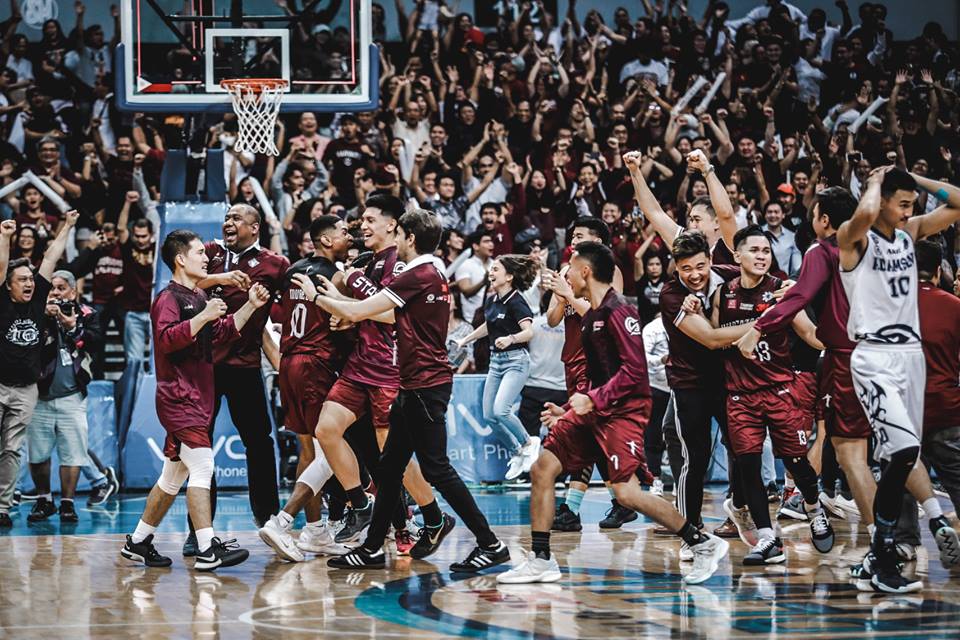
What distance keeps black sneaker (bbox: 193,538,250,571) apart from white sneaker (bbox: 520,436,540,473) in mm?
5295

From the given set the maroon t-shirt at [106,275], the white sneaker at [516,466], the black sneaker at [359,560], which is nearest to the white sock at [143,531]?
the black sneaker at [359,560]

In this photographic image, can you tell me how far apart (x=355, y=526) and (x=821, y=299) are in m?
3.84

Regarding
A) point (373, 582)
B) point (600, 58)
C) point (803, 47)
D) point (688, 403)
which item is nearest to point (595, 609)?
point (373, 582)

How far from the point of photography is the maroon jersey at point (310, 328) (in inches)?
354

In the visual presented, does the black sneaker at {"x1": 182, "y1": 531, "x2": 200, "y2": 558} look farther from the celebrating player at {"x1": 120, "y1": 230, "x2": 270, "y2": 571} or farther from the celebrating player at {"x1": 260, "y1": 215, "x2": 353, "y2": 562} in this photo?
the celebrating player at {"x1": 260, "y1": 215, "x2": 353, "y2": 562}

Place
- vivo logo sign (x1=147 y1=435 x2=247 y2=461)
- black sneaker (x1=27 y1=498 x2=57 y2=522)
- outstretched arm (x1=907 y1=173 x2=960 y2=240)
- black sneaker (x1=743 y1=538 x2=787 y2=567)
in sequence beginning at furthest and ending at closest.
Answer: vivo logo sign (x1=147 y1=435 x2=247 y2=461) → black sneaker (x1=27 y1=498 x2=57 y2=522) → black sneaker (x1=743 y1=538 x2=787 y2=567) → outstretched arm (x1=907 y1=173 x2=960 y2=240)

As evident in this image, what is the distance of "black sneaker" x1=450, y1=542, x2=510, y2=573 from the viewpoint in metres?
7.97

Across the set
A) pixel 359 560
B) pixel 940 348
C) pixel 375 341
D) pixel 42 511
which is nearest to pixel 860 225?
pixel 940 348

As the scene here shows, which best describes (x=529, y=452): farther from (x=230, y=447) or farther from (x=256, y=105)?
(x=256, y=105)

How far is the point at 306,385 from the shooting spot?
9.04 metres

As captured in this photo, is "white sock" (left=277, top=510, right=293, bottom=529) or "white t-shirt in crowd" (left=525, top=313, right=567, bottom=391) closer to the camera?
"white sock" (left=277, top=510, right=293, bottom=529)

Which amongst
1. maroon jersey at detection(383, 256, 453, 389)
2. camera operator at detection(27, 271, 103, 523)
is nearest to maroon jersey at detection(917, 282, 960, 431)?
maroon jersey at detection(383, 256, 453, 389)

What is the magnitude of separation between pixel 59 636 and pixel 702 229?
5.51m

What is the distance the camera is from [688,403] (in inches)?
347
